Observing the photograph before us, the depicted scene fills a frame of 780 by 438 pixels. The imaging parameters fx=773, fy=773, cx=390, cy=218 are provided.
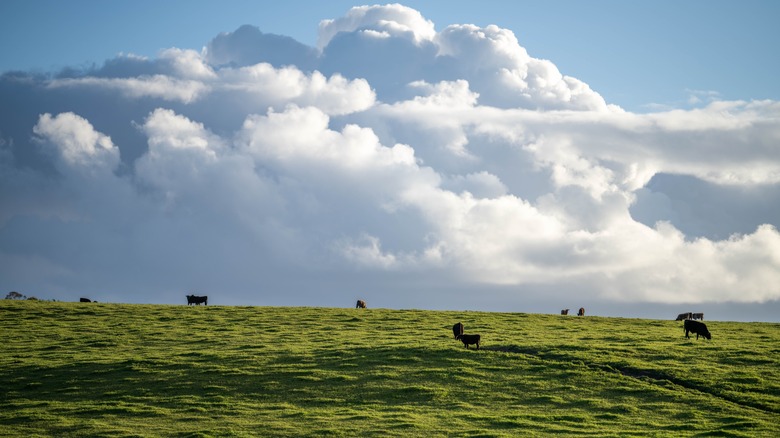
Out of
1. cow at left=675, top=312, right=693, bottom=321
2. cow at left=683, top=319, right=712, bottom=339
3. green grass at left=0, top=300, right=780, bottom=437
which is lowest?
green grass at left=0, top=300, right=780, bottom=437

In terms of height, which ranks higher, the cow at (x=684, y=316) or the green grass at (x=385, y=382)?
the cow at (x=684, y=316)

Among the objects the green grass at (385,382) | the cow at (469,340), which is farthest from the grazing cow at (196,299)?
the cow at (469,340)

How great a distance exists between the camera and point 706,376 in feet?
132

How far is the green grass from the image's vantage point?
3409cm

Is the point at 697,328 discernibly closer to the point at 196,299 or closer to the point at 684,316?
the point at 684,316

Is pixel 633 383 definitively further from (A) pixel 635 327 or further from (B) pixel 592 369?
(A) pixel 635 327

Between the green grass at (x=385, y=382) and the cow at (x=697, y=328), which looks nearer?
the green grass at (x=385, y=382)

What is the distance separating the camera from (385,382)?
40.5m

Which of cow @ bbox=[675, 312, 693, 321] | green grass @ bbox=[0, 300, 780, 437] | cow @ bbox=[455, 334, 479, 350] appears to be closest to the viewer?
green grass @ bbox=[0, 300, 780, 437]

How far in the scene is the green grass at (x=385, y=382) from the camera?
112 ft

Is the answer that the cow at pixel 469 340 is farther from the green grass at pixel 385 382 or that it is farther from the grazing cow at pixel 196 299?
the grazing cow at pixel 196 299

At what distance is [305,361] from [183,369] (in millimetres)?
6952

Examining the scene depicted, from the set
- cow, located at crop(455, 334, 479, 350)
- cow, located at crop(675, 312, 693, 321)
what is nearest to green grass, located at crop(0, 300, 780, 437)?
cow, located at crop(455, 334, 479, 350)

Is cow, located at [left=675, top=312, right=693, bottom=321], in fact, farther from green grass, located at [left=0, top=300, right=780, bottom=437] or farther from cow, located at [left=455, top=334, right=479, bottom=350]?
cow, located at [left=455, top=334, right=479, bottom=350]
